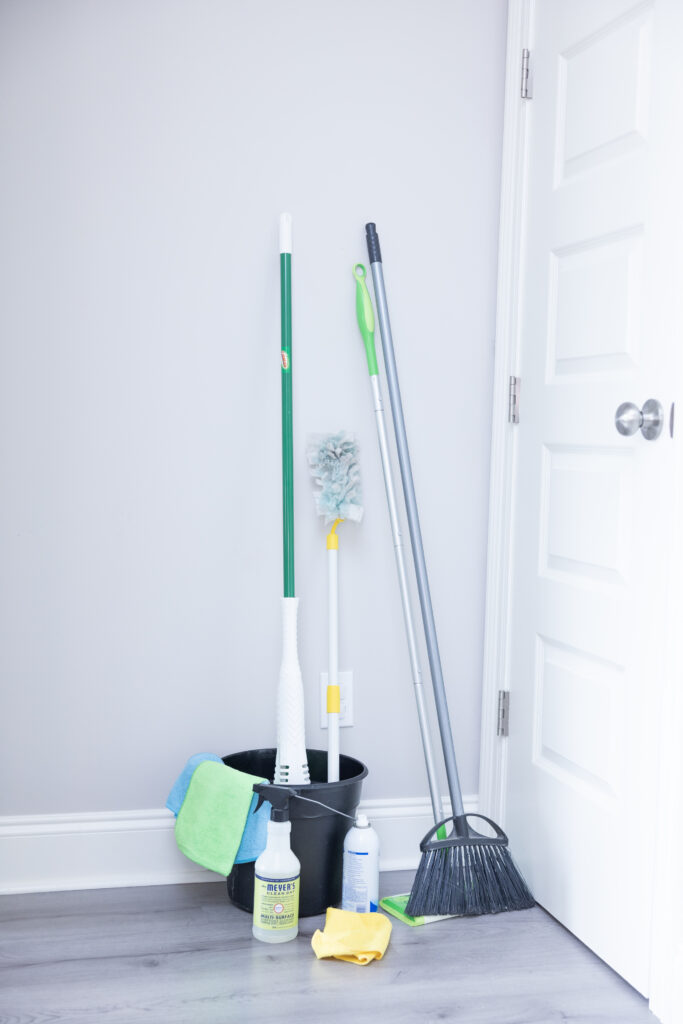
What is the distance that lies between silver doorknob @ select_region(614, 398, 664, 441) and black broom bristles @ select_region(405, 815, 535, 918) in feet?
2.48

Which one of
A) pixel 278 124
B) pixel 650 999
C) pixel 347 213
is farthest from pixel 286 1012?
pixel 278 124

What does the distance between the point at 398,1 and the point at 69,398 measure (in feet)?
3.40

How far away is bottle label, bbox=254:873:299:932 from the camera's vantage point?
5.44 ft

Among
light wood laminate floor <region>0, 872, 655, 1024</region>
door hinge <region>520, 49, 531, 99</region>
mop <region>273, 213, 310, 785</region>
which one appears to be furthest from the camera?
door hinge <region>520, 49, 531, 99</region>

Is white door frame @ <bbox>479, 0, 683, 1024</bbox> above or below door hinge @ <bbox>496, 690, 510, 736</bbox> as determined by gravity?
above

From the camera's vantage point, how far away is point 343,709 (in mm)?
2023

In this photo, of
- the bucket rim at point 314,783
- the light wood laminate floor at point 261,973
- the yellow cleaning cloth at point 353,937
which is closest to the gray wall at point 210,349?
the bucket rim at point 314,783

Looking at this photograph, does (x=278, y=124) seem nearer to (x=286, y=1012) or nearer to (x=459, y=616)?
(x=459, y=616)

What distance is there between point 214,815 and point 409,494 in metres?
0.71

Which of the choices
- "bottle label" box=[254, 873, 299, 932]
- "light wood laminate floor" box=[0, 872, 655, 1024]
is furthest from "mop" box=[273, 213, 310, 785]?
"light wood laminate floor" box=[0, 872, 655, 1024]

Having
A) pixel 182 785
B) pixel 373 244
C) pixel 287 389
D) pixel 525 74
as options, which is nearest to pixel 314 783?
pixel 182 785

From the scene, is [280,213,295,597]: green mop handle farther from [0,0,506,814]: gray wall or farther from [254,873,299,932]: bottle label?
[254,873,299,932]: bottle label

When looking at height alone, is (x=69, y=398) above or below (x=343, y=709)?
above

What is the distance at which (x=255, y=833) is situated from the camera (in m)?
1.73
